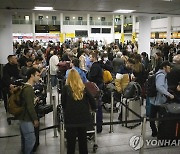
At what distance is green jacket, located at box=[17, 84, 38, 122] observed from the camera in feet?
13.0

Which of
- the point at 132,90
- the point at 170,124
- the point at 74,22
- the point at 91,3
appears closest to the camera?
the point at 170,124

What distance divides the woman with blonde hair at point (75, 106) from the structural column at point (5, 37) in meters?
10.6

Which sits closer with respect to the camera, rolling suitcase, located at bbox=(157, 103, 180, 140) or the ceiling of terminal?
rolling suitcase, located at bbox=(157, 103, 180, 140)

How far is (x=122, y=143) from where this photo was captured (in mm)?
5457

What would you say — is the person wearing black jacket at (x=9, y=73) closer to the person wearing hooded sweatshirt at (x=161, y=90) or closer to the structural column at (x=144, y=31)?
the person wearing hooded sweatshirt at (x=161, y=90)

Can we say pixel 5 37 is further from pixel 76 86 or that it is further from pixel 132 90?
pixel 76 86

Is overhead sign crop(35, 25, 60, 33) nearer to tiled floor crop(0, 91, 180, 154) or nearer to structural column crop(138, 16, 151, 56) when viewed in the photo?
structural column crop(138, 16, 151, 56)

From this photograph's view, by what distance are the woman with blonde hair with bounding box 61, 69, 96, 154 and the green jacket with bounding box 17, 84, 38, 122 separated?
1.72 ft

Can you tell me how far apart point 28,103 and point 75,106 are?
2.55ft

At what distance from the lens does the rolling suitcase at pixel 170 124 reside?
200 inches

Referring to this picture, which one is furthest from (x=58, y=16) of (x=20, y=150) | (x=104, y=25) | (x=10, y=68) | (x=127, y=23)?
(x=20, y=150)

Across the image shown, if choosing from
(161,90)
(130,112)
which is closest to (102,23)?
(130,112)

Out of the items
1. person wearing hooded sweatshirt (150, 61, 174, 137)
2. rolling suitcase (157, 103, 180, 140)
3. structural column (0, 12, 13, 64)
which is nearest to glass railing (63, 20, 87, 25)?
structural column (0, 12, 13, 64)

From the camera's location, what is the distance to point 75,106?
3.85m
